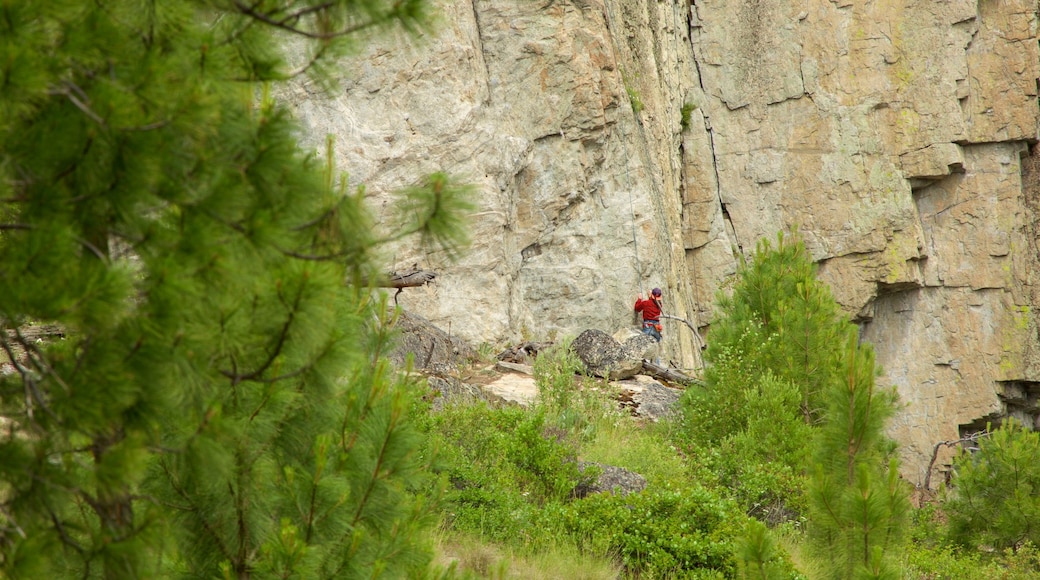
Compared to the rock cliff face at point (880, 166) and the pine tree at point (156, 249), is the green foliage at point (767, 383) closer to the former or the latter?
the pine tree at point (156, 249)

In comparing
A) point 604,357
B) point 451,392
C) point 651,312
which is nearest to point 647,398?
point 604,357

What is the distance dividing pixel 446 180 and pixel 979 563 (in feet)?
24.0

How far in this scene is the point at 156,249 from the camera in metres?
2.60

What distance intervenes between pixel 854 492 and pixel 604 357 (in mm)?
9515

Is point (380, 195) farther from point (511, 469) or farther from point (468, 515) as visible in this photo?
point (468, 515)

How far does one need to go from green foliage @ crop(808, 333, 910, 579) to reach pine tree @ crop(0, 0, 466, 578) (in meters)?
2.76

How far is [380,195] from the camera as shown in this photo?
15.2m

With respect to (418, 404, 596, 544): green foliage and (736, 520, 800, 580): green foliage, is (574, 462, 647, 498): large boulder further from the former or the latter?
(736, 520, 800, 580): green foliage

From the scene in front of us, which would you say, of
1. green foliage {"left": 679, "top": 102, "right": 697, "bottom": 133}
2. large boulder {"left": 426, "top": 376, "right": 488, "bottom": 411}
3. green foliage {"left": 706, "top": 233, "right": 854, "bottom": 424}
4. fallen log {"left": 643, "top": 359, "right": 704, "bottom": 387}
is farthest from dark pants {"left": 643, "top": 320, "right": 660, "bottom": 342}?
green foliage {"left": 679, "top": 102, "right": 697, "bottom": 133}

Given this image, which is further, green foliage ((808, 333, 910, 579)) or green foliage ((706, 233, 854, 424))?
green foliage ((706, 233, 854, 424))

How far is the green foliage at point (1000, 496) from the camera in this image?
828cm

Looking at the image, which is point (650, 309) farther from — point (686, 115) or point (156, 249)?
point (156, 249)

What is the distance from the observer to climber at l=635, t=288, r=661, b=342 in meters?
17.3

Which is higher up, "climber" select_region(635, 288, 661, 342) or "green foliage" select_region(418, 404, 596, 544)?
"climber" select_region(635, 288, 661, 342)
